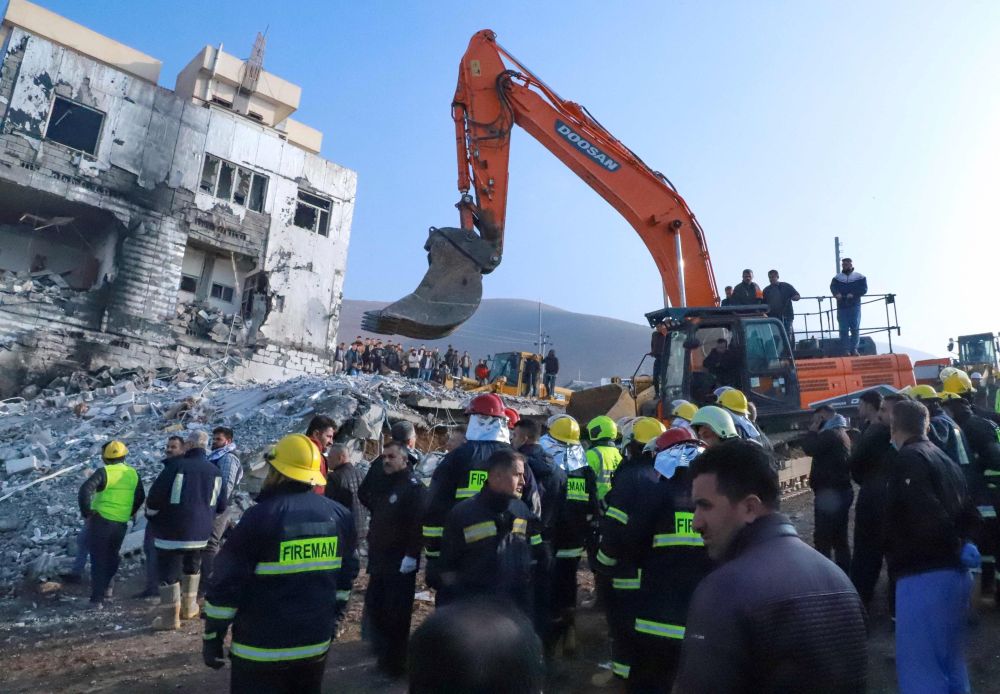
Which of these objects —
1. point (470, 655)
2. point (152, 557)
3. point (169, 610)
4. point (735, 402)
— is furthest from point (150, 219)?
point (470, 655)

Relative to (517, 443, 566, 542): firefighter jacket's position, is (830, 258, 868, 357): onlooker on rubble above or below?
above

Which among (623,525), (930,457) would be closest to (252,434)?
(623,525)

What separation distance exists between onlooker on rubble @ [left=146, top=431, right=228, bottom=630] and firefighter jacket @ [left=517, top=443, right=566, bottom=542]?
325 cm

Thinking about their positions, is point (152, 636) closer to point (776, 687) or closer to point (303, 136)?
point (776, 687)

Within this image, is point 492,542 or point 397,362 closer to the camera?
point 492,542

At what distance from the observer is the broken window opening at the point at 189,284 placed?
815 inches

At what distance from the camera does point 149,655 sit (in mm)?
5164

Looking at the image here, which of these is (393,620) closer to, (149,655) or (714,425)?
(149,655)

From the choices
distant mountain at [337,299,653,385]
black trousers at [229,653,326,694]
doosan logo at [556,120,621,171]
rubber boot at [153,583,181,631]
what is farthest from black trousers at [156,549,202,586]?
distant mountain at [337,299,653,385]

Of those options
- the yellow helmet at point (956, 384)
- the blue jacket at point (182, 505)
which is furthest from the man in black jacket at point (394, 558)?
the yellow helmet at point (956, 384)

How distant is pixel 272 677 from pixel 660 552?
1.83 m

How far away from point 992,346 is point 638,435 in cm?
1833

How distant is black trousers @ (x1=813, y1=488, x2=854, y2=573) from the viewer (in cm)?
553

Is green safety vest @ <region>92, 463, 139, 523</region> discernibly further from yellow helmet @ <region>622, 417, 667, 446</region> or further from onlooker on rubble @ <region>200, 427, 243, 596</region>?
yellow helmet @ <region>622, 417, 667, 446</region>
